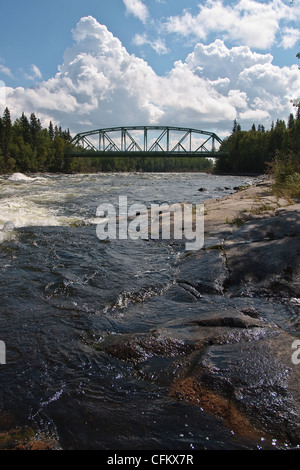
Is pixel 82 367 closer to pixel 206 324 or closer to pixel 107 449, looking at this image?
pixel 107 449

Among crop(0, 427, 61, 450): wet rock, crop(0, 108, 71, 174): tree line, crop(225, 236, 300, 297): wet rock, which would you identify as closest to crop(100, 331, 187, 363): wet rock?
crop(0, 427, 61, 450): wet rock

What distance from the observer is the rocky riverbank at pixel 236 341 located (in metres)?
2.90

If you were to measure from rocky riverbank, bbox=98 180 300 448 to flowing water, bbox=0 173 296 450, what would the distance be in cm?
22

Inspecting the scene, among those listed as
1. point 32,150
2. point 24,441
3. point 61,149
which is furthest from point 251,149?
point 24,441

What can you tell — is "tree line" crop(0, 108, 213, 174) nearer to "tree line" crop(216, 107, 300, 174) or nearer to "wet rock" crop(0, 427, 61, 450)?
"tree line" crop(216, 107, 300, 174)

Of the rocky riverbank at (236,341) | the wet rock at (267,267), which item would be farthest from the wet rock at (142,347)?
the wet rock at (267,267)

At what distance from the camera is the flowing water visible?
278 centimetres

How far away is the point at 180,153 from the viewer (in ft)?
384

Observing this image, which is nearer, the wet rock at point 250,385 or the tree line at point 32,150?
the wet rock at point 250,385

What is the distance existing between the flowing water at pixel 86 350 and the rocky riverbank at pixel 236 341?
0.22 meters

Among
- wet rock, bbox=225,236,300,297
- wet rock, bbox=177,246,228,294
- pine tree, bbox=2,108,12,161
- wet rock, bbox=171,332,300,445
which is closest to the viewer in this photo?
wet rock, bbox=171,332,300,445

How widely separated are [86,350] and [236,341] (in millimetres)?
1990

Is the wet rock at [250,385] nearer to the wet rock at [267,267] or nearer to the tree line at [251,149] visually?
the wet rock at [267,267]

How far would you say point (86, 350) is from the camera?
4.09 meters
